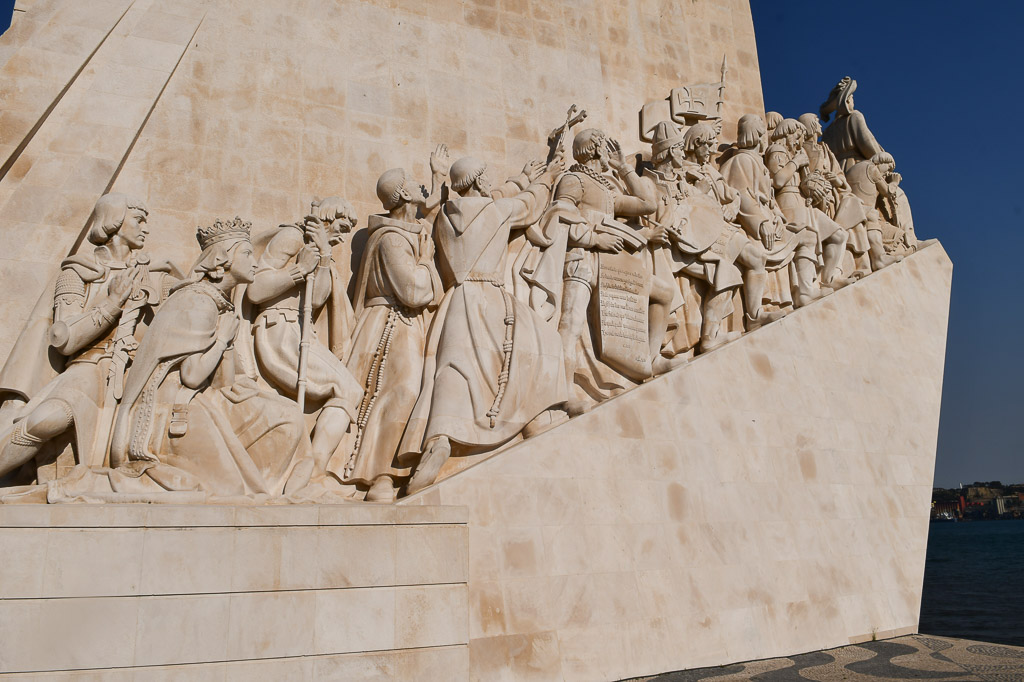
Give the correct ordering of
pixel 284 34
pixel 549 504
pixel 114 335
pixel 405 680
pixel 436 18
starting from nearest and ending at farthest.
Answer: pixel 405 680
pixel 114 335
pixel 549 504
pixel 284 34
pixel 436 18

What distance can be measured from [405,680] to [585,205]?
4.39m

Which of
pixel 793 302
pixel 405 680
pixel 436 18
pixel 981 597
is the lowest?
pixel 981 597

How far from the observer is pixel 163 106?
6.79m

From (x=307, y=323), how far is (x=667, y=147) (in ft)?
14.5

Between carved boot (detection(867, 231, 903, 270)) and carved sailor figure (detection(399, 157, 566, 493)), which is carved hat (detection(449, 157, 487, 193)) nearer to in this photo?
carved sailor figure (detection(399, 157, 566, 493))

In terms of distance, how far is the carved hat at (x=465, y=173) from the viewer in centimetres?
701

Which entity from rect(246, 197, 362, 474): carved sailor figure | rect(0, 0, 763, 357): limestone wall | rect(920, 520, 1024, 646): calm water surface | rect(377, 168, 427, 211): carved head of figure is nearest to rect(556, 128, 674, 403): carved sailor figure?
rect(0, 0, 763, 357): limestone wall

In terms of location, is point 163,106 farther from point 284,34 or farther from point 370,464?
point 370,464

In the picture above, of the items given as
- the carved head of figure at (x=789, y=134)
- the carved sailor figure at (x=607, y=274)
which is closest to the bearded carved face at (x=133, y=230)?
the carved sailor figure at (x=607, y=274)

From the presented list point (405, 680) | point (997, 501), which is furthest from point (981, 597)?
point (997, 501)

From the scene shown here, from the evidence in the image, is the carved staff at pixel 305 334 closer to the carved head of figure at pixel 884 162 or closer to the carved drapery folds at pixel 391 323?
the carved drapery folds at pixel 391 323

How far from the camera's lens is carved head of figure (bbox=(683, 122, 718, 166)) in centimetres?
904

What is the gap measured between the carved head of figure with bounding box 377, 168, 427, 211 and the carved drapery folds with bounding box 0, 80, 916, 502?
0.02m

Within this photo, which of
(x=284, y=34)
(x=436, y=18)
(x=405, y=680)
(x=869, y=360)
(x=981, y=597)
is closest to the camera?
(x=405, y=680)
